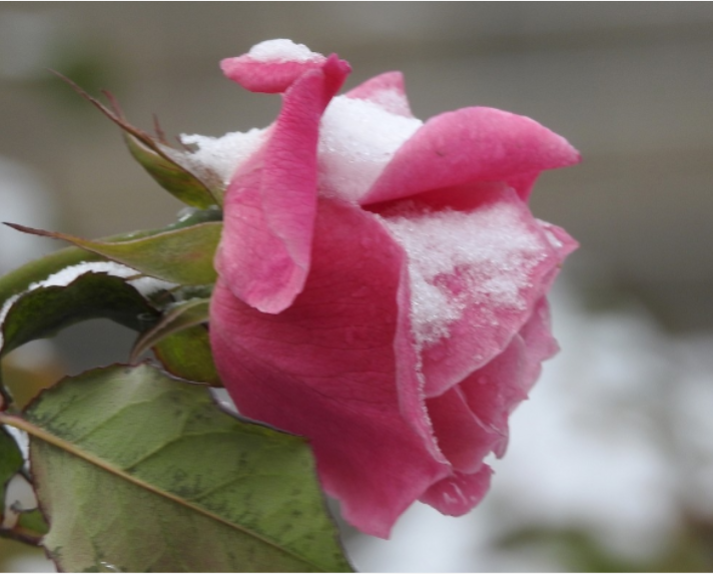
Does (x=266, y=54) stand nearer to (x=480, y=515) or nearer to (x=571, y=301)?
(x=480, y=515)

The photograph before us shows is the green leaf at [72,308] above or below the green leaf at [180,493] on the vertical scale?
above

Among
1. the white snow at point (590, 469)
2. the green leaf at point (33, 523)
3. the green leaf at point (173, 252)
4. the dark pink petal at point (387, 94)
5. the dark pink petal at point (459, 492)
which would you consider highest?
the dark pink petal at point (387, 94)

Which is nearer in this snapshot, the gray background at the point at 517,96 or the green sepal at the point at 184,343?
the green sepal at the point at 184,343

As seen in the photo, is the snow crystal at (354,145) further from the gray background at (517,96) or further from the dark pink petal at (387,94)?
the gray background at (517,96)

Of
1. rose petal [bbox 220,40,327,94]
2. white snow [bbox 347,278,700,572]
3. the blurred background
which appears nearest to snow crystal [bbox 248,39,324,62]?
rose petal [bbox 220,40,327,94]

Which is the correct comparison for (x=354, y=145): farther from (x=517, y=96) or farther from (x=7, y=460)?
(x=517, y=96)

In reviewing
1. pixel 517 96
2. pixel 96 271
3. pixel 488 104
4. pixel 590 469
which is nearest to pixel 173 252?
pixel 96 271

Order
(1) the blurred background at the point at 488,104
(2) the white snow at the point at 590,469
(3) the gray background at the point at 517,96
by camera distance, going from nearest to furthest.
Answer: (2) the white snow at the point at 590,469 < (1) the blurred background at the point at 488,104 < (3) the gray background at the point at 517,96

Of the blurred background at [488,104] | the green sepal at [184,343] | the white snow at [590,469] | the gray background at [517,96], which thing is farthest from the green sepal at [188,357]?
the gray background at [517,96]
